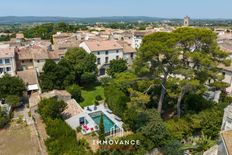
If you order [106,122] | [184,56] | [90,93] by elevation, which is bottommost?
[106,122]

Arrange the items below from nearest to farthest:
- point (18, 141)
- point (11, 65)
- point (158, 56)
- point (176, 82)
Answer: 1. point (176, 82)
2. point (158, 56)
3. point (18, 141)
4. point (11, 65)

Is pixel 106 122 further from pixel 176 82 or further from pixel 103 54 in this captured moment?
pixel 103 54

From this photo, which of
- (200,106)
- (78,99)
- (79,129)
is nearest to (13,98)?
(78,99)

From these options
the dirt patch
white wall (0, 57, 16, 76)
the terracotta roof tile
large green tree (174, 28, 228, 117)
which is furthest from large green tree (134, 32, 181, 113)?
white wall (0, 57, 16, 76)

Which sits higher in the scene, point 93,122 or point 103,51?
point 103,51

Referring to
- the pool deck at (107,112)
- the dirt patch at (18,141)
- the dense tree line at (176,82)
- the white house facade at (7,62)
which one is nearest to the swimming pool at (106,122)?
the pool deck at (107,112)

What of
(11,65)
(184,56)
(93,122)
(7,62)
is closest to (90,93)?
(93,122)

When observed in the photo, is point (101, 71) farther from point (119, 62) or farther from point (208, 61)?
point (208, 61)

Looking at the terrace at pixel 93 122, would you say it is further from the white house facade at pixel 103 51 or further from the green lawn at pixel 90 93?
the white house facade at pixel 103 51
